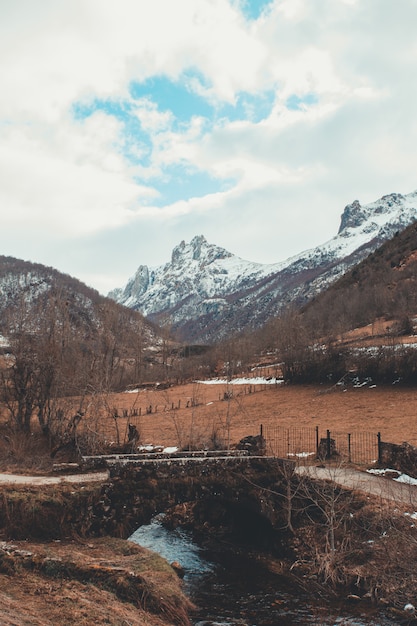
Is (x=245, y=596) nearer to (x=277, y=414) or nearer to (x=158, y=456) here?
(x=158, y=456)

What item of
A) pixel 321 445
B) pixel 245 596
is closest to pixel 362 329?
pixel 321 445

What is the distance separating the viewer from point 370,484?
18.3 meters

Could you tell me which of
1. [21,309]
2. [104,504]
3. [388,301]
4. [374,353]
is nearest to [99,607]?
[104,504]

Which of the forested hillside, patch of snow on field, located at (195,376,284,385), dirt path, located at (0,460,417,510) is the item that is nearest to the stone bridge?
dirt path, located at (0,460,417,510)

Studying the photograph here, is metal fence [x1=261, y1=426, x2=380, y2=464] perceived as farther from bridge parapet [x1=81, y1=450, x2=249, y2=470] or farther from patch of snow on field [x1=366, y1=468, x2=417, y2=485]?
bridge parapet [x1=81, y1=450, x2=249, y2=470]

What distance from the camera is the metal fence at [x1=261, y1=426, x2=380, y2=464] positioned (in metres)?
23.1

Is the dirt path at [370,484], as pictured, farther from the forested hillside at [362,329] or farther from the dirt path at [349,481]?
the forested hillside at [362,329]

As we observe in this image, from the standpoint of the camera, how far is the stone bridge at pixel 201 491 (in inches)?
686

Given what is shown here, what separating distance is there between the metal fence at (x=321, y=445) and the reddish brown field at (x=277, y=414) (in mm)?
1340

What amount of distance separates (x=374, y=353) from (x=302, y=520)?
32.3 meters

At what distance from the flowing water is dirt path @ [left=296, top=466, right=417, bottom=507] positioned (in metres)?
3.92

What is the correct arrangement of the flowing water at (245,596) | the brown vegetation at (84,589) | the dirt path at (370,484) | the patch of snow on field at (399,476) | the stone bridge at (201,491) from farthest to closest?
1. the patch of snow on field at (399,476)
2. the stone bridge at (201,491)
3. the dirt path at (370,484)
4. the flowing water at (245,596)
5. the brown vegetation at (84,589)

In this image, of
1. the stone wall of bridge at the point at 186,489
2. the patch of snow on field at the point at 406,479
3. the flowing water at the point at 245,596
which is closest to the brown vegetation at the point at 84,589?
the flowing water at the point at 245,596

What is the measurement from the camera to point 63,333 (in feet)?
116
